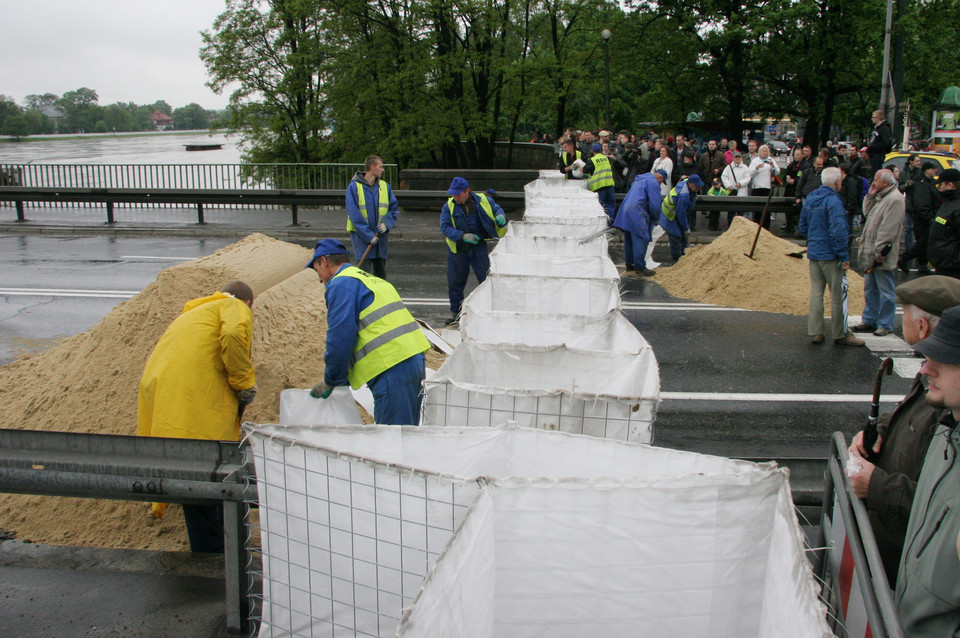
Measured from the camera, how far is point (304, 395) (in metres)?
5.14

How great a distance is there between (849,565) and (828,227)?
22.1ft

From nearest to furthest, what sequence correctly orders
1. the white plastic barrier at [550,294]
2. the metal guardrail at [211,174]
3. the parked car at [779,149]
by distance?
1. the white plastic barrier at [550,294]
2. the metal guardrail at [211,174]
3. the parked car at [779,149]

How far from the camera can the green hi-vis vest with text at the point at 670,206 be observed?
1386cm

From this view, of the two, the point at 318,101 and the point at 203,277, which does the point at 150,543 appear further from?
the point at 318,101

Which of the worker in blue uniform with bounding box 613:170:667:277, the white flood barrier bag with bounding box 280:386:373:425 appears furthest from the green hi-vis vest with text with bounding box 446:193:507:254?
the white flood barrier bag with bounding box 280:386:373:425

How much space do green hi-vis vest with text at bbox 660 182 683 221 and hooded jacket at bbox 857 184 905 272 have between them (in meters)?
4.44

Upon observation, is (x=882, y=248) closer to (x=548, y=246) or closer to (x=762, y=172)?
(x=548, y=246)

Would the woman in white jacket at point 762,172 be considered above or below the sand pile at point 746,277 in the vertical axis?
above

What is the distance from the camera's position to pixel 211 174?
22.8 metres

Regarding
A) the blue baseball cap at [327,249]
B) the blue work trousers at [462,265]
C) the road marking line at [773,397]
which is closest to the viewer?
the blue baseball cap at [327,249]

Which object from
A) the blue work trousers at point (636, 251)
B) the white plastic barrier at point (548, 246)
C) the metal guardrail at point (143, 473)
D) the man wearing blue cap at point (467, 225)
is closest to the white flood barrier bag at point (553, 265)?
the white plastic barrier at point (548, 246)

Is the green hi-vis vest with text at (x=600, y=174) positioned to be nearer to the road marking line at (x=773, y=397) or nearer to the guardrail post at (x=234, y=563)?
the road marking line at (x=773, y=397)

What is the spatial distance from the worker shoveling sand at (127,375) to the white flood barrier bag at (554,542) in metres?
2.50

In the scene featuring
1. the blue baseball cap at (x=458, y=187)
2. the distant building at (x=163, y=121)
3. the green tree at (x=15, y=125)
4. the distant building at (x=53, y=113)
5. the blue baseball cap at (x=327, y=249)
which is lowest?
the blue baseball cap at (x=327, y=249)
